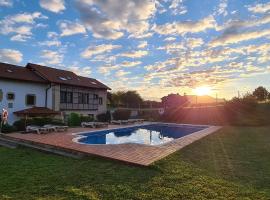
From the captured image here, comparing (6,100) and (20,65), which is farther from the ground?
(20,65)

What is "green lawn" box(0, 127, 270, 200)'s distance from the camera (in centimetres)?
545

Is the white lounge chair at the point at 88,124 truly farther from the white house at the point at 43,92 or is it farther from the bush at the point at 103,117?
the bush at the point at 103,117

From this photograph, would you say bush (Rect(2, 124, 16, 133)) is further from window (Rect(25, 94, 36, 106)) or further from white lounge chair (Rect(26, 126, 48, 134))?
window (Rect(25, 94, 36, 106))

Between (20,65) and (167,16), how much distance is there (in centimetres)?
1597

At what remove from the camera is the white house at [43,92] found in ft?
69.2

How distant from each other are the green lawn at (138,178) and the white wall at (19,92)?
1237 cm

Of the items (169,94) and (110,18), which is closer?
(110,18)

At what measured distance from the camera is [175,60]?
25.5 m

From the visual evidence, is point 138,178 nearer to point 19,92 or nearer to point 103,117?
point 19,92

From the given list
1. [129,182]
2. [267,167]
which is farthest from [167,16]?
[129,182]

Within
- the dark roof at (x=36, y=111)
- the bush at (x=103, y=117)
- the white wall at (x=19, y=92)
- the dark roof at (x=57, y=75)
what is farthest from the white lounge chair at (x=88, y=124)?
the bush at (x=103, y=117)

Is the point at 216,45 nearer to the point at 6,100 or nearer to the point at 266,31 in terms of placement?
the point at 266,31

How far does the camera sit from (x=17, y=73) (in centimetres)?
2244

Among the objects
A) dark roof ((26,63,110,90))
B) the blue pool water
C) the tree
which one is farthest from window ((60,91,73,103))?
the tree
